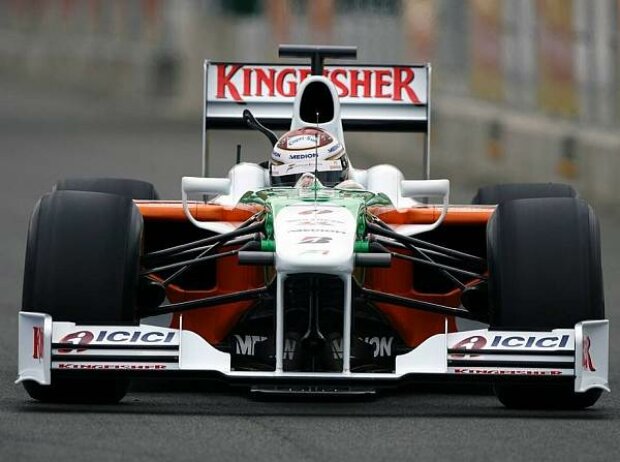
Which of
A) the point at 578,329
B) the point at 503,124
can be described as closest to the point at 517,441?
the point at 578,329

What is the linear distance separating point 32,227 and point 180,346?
0.90 m

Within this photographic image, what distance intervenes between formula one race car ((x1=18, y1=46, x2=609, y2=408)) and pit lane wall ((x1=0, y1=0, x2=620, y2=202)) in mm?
11763

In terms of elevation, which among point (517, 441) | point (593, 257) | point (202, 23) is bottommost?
point (517, 441)

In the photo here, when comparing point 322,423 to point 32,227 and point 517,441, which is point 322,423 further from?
point 32,227

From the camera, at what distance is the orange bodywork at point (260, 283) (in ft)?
33.3

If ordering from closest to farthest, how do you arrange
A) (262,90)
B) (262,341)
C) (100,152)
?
(262,341), (262,90), (100,152)

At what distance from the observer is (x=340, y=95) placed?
42.8 ft

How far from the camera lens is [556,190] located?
37.3ft

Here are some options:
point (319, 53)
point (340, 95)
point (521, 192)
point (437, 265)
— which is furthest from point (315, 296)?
point (340, 95)

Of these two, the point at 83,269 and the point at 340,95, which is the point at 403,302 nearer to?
the point at 83,269

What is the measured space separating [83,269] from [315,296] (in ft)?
3.31

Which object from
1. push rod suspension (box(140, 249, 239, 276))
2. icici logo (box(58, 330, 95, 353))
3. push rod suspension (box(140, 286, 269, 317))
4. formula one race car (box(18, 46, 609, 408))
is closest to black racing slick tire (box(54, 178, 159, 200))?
formula one race car (box(18, 46, 609, 408))

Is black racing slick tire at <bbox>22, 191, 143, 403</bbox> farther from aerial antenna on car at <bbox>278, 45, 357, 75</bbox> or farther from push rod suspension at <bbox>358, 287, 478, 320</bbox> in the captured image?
aerial antenna on car at <bbox>278, 45, 357, 75</bbox>

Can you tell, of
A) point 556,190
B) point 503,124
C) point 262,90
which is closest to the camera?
point 556,190
